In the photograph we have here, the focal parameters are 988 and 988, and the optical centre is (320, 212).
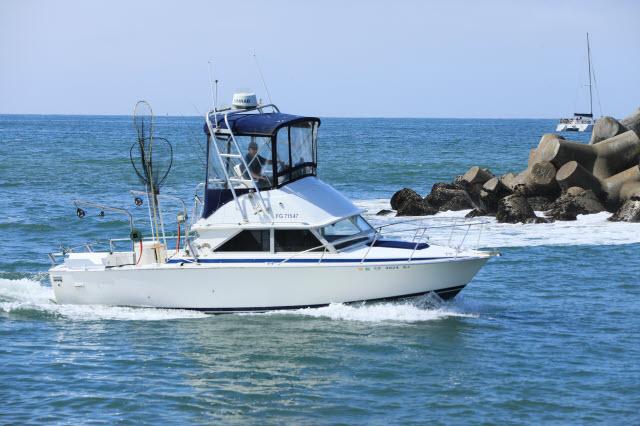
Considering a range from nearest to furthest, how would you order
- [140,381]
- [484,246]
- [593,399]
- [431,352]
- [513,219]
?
[593,399] < [140,381] < [431,352] < [484,246] < [513,219]

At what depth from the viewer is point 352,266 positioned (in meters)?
17.4

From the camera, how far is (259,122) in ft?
60.5

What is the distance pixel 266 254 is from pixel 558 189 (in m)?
16.8

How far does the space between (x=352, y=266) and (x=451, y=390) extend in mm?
3625

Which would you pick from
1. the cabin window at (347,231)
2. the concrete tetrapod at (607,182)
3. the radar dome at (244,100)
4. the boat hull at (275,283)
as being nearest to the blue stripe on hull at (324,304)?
the boat hull at (275,283)

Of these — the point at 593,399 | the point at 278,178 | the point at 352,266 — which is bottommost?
the point at 593,399

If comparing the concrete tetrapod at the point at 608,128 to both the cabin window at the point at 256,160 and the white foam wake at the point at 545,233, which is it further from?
the cabin window at the point at 256,160

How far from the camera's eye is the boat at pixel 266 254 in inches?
693

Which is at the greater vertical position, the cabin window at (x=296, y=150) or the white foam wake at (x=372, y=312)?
the cabin window at (x=296, y=150)

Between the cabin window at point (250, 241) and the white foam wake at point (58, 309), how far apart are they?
1384mm

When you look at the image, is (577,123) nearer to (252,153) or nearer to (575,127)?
(575,127)

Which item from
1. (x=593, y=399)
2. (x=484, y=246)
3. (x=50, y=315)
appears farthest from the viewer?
(x=484, y=246)

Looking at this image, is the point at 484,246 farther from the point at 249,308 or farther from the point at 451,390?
the point at 451,390

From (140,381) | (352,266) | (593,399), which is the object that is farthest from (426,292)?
(140,381)
